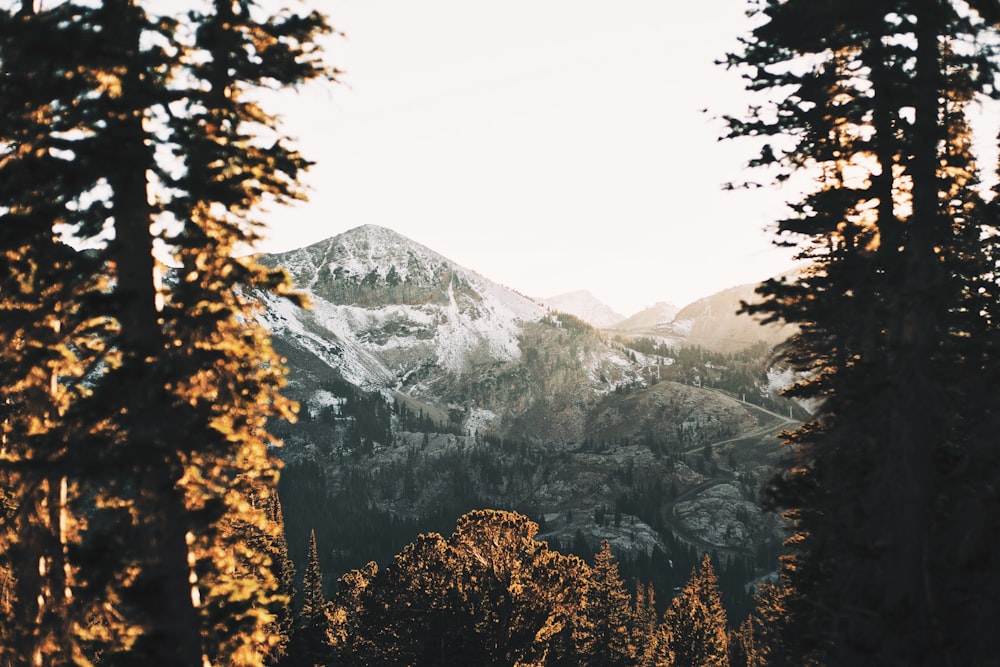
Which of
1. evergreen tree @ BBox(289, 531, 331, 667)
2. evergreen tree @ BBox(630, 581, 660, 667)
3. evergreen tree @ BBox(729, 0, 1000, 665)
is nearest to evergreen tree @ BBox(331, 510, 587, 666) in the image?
evergreen tree @ BBox(729, 0, 1000, 665)

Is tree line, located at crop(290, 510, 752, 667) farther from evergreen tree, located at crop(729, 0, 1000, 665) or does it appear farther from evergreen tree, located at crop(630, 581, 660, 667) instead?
evergreen tree, located at crop(630, 581, 660, 667)

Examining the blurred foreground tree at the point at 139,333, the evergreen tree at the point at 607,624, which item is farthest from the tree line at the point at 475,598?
the blurred foreground tree at the point at 139,333

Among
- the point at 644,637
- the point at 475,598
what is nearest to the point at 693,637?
the point at 644,637

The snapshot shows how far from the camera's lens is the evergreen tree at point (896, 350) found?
10117 mm

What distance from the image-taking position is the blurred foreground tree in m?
9.30

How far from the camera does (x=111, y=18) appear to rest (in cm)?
980

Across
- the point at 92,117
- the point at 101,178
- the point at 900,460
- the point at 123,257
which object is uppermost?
the point at 92,117

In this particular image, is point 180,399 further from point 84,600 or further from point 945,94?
point 945,94

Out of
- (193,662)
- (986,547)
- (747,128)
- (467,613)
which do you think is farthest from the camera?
(467,613)

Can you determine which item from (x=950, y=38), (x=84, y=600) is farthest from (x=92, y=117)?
(x=950, y=38)

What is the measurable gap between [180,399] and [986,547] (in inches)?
439

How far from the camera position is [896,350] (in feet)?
34.9

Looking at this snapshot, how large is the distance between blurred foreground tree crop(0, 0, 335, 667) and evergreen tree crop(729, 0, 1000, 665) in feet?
28.4

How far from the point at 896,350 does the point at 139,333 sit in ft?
34.6
